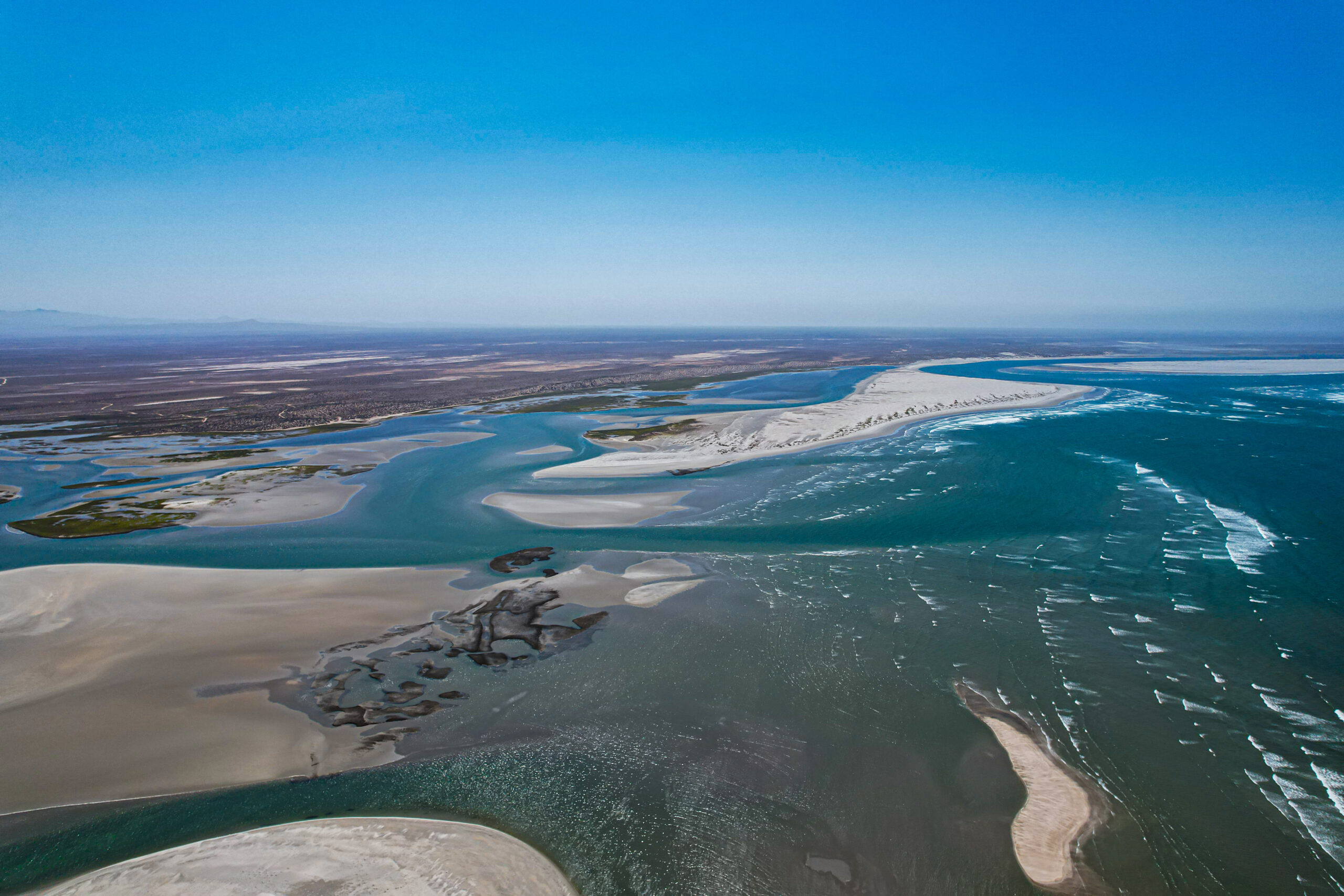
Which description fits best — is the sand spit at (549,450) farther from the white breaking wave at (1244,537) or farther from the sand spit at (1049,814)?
the white breaking wave at (1244,537)

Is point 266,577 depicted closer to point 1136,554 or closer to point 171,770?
point 171,770

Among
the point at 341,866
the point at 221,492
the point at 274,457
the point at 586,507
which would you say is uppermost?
the point at 274,457

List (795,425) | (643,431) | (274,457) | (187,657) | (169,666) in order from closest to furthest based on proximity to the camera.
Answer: (169,666) < (187,657) < (274,457) < (643,431) < (795,425)

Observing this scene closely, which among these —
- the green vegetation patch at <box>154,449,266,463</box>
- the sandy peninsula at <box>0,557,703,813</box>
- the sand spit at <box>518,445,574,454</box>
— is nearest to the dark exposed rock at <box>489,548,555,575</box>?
the sandy peninsula at <box>0,557,703,813</box>

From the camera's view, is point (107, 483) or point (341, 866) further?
point (107, 483)

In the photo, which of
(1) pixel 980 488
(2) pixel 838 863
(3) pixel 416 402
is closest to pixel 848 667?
(2) pixel 838 863

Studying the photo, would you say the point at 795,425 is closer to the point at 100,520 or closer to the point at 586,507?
the point at 586,507

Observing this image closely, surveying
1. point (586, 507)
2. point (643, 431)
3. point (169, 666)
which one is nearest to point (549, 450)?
point (643, 431)
